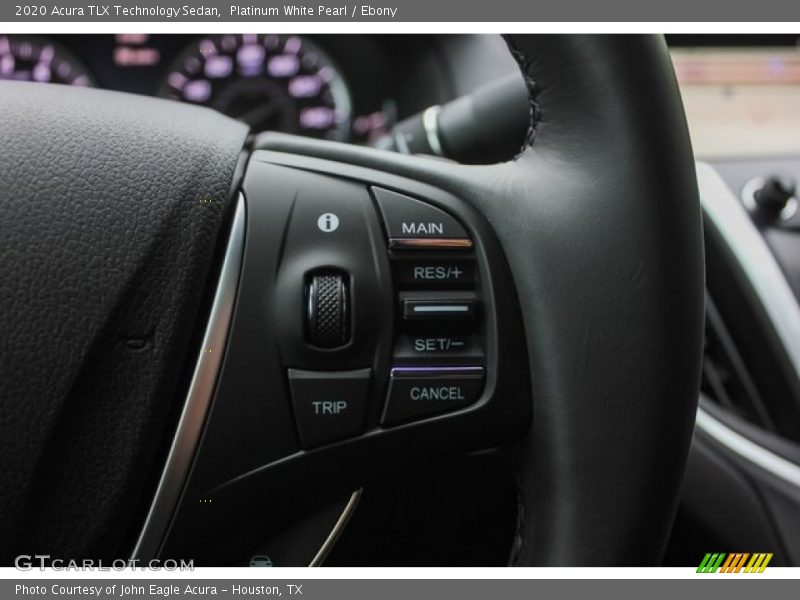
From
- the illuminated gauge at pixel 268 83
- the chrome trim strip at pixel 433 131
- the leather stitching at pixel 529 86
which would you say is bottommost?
the illuminated gauge at pixel 268 83

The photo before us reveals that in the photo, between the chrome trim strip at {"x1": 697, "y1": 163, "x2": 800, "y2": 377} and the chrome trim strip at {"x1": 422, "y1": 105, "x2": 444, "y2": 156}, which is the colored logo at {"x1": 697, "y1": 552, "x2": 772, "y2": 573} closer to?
the chrome trim strip at {"x1": 697, "y1": 163, "x2": 800, "y2": 377}

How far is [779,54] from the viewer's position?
1856 mm

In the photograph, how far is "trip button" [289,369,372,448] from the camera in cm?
59

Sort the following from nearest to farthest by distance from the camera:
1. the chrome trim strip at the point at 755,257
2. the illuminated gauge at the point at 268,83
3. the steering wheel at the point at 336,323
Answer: the steering wheel at the point at 336,323 < the chrome trim strip at the point at 755,257 < the illuminated gauge at the point at 268,83

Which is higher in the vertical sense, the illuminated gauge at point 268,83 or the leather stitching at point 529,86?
the leather stitching at point 529,86

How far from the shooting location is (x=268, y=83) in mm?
2598

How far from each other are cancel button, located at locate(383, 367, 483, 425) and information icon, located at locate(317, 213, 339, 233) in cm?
11

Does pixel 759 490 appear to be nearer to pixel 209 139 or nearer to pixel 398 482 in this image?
pixel 398 482

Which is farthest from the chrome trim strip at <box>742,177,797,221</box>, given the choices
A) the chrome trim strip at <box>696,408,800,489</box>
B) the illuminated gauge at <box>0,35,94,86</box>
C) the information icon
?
the illuminated gauge at <box>0,35,94,86</box>

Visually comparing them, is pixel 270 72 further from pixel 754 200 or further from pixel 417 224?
pixel 417 224

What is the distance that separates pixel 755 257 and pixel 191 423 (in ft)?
3.06

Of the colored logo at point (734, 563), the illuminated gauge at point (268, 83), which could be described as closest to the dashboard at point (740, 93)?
the colored logo at point (734, 563)

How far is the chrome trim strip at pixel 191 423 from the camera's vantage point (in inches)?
22.8

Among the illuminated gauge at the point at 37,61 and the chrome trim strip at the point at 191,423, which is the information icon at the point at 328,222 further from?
the illuminated gauge at the point at 37,61
